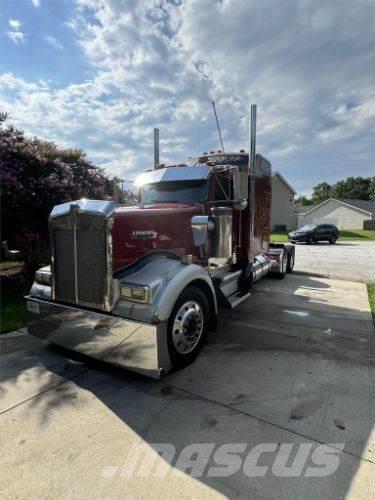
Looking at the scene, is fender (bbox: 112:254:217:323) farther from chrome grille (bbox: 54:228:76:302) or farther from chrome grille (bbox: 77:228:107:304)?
chrome grille (bbox: 54:228:76:302)

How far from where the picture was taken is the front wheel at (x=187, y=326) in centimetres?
339

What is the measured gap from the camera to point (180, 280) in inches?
133

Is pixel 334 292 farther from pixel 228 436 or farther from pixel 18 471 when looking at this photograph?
pixel 18 471

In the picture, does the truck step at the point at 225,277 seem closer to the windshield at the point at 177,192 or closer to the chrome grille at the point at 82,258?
the windshield at the point at 177,192

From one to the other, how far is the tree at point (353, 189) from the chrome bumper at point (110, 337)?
9802 cm

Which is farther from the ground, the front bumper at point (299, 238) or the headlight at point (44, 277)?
the headlight at point (44, 277)

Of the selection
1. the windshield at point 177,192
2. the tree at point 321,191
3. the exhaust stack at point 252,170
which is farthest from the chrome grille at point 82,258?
the tree at point 321,191

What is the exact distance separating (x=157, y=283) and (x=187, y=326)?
69cm

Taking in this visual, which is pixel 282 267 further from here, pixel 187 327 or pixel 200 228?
pixel 187 327

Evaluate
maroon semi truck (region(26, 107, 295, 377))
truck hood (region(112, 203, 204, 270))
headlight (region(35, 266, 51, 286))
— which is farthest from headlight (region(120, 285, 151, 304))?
headlight (region(35, 266, 51, 286))

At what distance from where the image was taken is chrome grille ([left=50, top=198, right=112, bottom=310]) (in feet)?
10.4

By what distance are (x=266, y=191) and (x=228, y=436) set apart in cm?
527

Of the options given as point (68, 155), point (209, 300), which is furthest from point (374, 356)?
point (68, 155)

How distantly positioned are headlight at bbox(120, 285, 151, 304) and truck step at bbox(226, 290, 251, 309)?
Answer: 1868 mm
